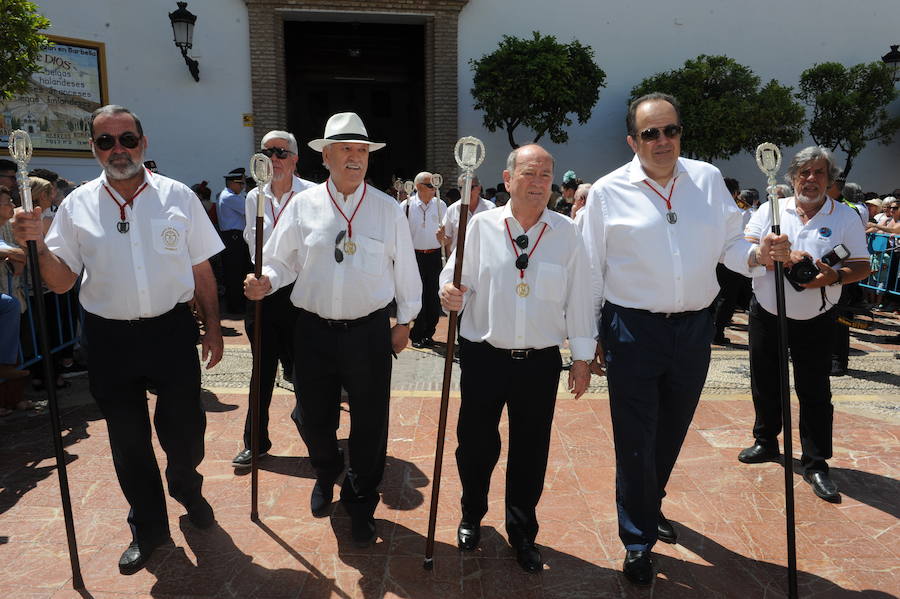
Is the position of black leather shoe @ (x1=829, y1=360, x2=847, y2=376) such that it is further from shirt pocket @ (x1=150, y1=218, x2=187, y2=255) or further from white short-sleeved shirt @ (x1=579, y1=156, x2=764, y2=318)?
shirt pocket @ (x1=150, y1=218, x2=187, y2=255)

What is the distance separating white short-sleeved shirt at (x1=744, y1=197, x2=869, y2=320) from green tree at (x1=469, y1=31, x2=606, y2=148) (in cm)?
1023

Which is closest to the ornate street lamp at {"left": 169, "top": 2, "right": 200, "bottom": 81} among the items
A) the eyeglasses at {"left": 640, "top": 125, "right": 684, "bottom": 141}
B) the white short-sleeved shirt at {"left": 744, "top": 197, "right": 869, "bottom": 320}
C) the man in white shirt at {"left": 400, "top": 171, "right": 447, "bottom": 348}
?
the man in white shirt at {"left": 400, "top": 171, "right": 447, "bottom": 348}

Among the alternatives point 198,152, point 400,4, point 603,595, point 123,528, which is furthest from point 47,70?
point 603,595

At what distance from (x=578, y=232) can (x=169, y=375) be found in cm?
215

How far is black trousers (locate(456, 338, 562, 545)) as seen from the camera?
3033 millimetres

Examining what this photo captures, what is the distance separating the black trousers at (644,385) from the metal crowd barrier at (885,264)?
756 cm

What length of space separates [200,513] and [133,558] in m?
0.41

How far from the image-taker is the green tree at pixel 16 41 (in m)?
8.12

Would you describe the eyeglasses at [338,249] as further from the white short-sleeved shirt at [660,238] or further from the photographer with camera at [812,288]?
the photographer with camera at [812,288]

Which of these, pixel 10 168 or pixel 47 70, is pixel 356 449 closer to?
pixel 10 168

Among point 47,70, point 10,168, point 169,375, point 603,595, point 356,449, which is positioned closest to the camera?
point 603,595

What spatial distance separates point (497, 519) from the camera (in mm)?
3615

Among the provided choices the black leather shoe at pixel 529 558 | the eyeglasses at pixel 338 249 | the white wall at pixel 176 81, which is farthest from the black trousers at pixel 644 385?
the white wall at pixel 176 81

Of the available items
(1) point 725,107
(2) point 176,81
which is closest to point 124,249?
(2) point 176,81
